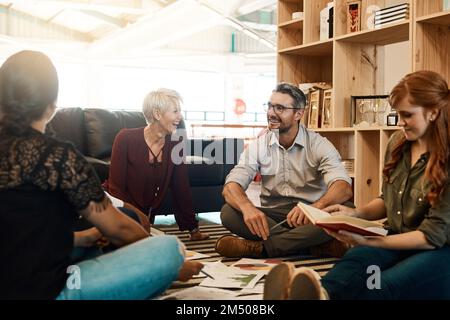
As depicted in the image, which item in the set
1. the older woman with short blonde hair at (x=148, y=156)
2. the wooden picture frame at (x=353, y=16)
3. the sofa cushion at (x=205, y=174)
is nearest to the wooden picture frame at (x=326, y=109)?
the wooden picture frame at (x=353, y=16)

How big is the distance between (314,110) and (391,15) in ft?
2.95

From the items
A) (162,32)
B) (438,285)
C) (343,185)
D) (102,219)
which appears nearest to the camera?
(102,219)

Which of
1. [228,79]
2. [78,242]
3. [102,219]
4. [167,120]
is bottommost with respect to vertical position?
[78,242]

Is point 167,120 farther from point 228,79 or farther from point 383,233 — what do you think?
point 228,79

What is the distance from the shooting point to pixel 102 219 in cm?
152

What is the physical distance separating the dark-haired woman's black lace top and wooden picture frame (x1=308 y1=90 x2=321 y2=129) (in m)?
2.62

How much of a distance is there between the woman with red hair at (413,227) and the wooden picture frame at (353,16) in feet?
5.60

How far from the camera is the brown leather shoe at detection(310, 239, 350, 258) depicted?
2945mm

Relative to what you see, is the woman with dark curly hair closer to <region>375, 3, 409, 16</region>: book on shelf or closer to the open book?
the open book

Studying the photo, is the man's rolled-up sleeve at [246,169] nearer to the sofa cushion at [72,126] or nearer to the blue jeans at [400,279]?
the blue jeans at [400,279]

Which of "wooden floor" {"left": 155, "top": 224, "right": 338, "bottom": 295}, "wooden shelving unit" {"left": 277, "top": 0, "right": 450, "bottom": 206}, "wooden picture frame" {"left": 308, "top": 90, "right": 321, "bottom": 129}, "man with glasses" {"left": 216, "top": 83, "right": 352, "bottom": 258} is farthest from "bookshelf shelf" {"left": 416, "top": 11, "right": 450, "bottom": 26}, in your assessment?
"wooden floor" {"left": 155, "top": 224, "right": 338, "bottom": 295}

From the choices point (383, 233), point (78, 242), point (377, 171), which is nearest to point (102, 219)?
point (78, 242)

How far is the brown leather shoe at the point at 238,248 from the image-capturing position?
2.94 meters

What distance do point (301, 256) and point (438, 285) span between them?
4.05 feet
